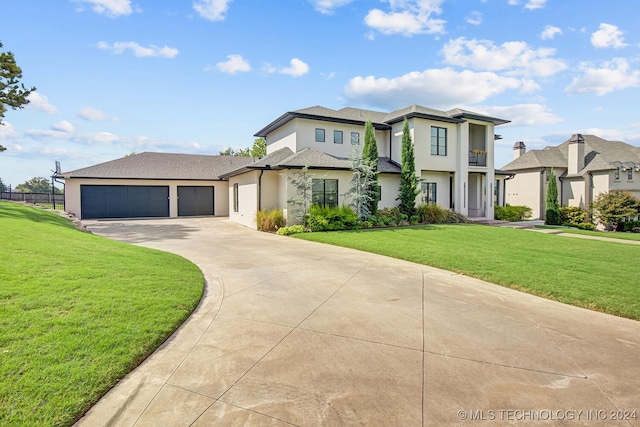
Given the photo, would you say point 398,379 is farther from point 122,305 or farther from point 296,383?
point 122,305

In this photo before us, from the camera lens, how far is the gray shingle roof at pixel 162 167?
23.3 m

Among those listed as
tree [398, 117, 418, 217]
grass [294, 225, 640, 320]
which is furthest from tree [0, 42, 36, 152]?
tree [398, 117, 418, 217]

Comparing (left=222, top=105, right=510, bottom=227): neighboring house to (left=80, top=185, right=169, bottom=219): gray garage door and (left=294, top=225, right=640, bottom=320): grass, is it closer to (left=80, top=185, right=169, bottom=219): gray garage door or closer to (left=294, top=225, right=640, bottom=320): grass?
(left=294, top=225, right=640, bottom=320): grass

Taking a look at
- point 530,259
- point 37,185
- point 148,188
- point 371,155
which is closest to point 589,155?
point 371,155

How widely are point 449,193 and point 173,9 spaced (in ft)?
61.2

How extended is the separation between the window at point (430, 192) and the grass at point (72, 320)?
17.3m

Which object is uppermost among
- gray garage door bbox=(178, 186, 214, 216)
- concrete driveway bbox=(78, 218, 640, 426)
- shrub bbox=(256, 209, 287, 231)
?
gray garage door bbox=(178, 186, 214, 216)

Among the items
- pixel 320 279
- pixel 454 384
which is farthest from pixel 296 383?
pixel 320 279

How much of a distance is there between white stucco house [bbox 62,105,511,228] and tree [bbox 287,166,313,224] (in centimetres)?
29

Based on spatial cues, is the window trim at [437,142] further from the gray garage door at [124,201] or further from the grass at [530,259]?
the gray garage door at [124,201]

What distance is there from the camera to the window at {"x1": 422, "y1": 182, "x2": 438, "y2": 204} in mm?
21156

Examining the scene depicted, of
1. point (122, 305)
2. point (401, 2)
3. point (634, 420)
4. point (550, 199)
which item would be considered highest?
point (401, 2)

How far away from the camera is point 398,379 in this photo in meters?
3.26

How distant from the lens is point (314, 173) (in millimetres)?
16875
